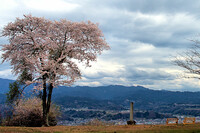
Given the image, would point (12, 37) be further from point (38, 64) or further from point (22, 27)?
point (38, 64)

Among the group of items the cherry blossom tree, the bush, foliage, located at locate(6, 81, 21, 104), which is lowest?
the bush

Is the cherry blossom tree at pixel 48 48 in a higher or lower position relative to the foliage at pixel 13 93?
higher

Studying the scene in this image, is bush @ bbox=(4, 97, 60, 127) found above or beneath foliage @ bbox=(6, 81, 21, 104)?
beneath

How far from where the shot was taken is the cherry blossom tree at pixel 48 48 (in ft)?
98.9

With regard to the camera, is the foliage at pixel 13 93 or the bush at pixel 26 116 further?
the foliage at pixel 13 93

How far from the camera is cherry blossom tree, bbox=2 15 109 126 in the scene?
30.1m

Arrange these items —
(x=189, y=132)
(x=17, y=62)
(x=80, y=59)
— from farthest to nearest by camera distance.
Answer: (x=80, y=59)
(x=17, y=62)
(x=189, y=132)

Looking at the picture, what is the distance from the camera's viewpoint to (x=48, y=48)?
3219 cm

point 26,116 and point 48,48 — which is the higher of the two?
point 48,48

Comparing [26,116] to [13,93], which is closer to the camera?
[26,116]

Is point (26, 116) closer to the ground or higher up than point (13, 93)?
closer to the ground

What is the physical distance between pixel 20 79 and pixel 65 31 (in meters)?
9.76

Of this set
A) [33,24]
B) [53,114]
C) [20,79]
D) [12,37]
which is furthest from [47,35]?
[53,114]

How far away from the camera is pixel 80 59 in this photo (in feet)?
112
